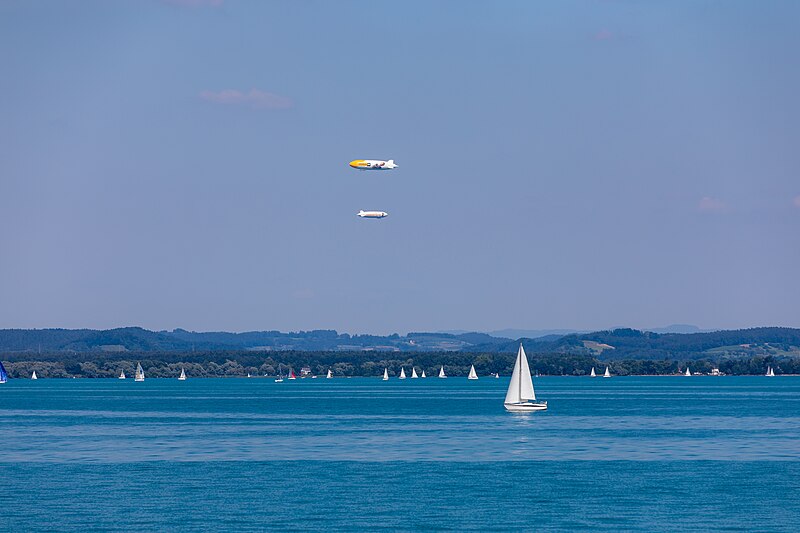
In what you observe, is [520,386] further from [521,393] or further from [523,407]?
[523,407]

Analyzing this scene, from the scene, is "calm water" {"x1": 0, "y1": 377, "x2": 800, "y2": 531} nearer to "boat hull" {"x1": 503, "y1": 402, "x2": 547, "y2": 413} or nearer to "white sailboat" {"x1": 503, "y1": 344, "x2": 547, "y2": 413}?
"boat hull" {"x1": 503, "y1": 402, "x2": 547, "y2": 413}

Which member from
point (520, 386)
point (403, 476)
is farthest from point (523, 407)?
point (403, 476)

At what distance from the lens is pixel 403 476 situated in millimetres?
91375

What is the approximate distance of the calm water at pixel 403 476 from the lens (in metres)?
71.8

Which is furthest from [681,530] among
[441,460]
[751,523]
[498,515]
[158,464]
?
[158,464]

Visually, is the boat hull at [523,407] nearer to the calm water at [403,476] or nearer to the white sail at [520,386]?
the white sail at [520,386]

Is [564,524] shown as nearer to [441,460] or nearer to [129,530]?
[129,530]

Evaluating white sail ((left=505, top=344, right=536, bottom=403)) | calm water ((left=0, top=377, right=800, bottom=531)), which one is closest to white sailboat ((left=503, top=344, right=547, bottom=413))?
white sail ((left=505, top=344, right=536, bottom=403))

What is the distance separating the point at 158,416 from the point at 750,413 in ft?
250

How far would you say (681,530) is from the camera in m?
68.1

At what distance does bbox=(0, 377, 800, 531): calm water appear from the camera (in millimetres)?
71812

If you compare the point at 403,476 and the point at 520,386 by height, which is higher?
the point at 520,386

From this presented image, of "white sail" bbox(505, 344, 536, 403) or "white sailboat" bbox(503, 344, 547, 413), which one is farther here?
"white sail" bbox(505, 344, 536, 403)

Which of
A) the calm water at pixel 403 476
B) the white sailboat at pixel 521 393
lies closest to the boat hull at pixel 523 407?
the white sailboat at pixel 521 393
